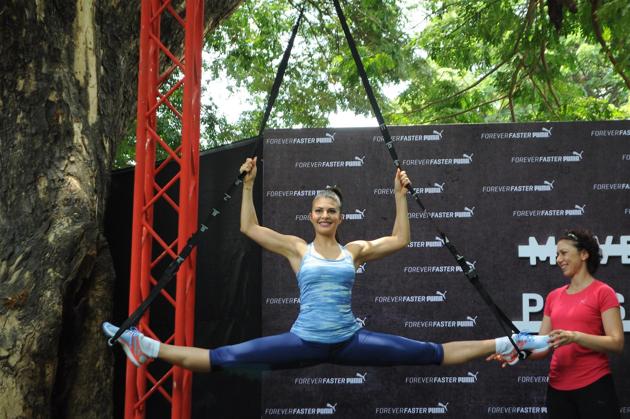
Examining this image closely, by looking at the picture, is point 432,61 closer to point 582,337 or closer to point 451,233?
point 451,233

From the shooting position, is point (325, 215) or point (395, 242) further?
point (395, 242)

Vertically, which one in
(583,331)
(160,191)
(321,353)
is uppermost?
(160,191)

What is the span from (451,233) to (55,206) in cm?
283

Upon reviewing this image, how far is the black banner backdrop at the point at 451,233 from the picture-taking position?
5.25 metres

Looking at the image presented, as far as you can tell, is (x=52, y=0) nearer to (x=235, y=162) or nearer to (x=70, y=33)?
(x=70, y=33)

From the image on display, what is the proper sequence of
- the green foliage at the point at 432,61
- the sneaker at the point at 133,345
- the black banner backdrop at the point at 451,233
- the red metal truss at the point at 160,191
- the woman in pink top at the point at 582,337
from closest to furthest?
1. the woman in pink top at the point at 582,337
2. the sneaker at the point at 133,345
3. the red metal truss at the point at 160,191
4. the black banner backdrop at the point at 451,233
5. the green foliage at the point at 432,61

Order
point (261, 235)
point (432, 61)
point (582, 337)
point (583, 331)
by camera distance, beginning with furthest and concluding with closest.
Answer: point (432, 61) → point (261, 235) → point (583, 331) → point (582, 337)

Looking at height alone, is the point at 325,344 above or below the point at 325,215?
below

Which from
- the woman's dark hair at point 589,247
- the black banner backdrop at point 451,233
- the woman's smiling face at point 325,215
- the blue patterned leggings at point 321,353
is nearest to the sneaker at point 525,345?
the blue patterned leggings at point 321,353

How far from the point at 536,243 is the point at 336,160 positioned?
160 centimetres

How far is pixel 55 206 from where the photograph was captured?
4008 mm

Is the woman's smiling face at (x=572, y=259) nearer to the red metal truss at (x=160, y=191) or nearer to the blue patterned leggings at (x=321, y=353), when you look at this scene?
the blue patterned leggings at (x=321, y=353)

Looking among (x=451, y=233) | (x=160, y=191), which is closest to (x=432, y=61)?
(x=451, y=233)

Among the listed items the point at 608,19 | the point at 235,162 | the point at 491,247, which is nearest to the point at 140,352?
the point at 235,162
